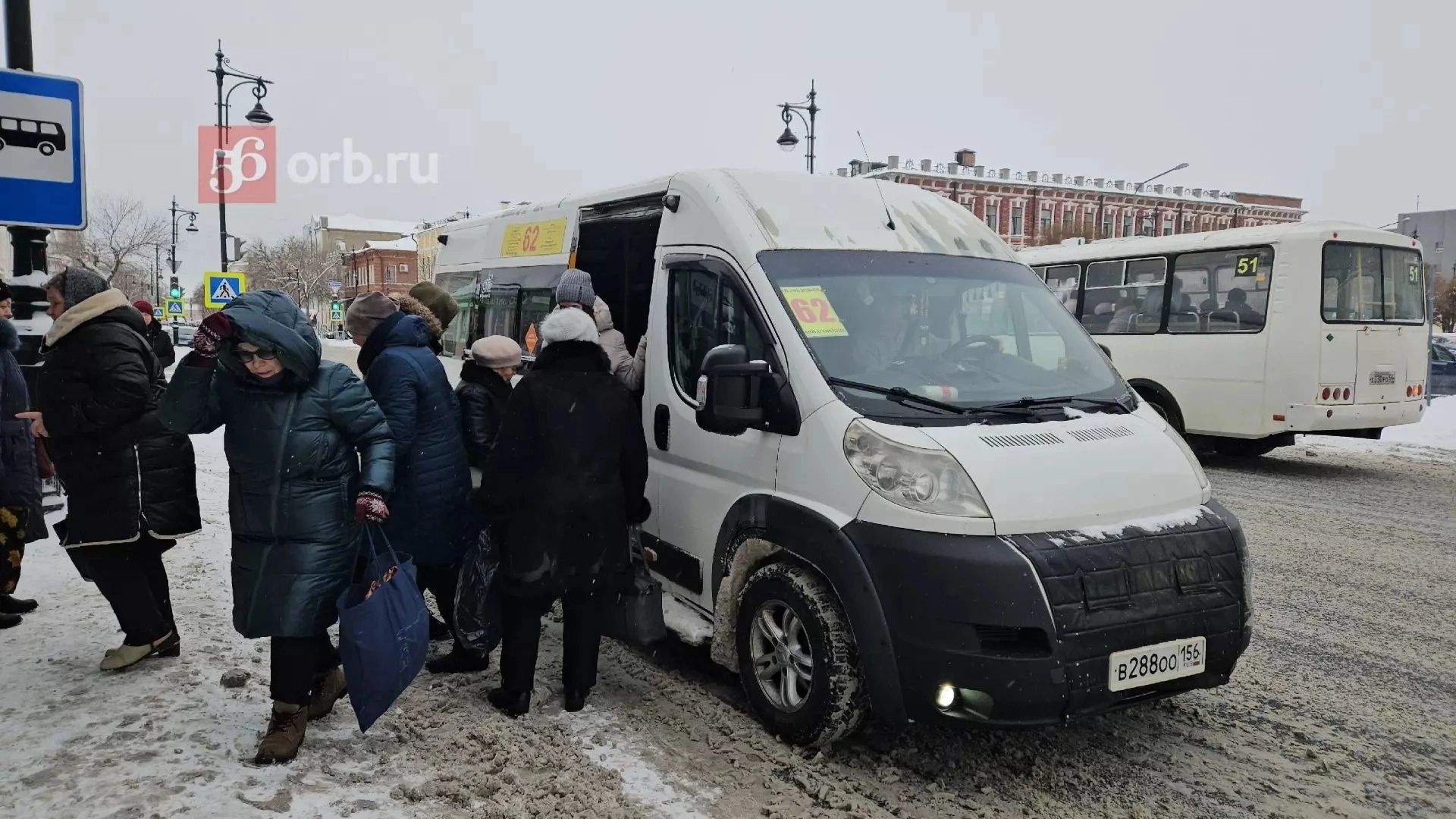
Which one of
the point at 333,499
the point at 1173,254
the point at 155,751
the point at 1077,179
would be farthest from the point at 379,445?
the point at 1077,179

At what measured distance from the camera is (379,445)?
375 cm

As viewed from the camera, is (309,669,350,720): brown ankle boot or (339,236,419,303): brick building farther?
(339,236,419,303): brick building

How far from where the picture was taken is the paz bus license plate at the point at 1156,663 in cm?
332

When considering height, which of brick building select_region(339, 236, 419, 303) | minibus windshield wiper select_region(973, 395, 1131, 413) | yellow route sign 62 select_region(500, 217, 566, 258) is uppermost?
brick building select_region(339, 236, 419, 303)

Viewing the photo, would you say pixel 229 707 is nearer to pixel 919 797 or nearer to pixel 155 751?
pixel 155 751

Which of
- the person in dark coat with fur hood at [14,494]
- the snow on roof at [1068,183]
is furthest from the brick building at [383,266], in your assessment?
the person in dark coat with fur hood at [14,494]

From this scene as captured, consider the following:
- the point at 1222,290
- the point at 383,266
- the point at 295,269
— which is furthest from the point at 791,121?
the point at 383,266

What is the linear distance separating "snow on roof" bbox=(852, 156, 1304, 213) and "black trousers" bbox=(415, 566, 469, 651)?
6061 cm

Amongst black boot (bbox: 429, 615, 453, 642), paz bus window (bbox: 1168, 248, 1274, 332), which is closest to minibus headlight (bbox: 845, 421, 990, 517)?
black boot (bbox: 429, 615, 453, 642)

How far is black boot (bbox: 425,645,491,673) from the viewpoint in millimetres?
4711

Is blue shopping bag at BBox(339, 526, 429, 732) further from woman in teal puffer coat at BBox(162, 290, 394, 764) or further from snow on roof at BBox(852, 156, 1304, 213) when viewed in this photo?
snow on roof at BBox(852, 156, 1304, 213)

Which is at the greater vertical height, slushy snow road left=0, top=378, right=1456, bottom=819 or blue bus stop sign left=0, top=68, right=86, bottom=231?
blue bus stop sign left=0, top=68, right=86, bottom=231

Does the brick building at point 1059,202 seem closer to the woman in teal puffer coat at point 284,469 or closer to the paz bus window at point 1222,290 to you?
the paz bus window at point 1222,290

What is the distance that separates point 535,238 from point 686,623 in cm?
350
